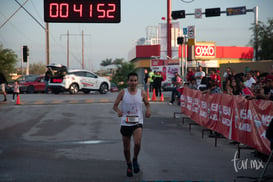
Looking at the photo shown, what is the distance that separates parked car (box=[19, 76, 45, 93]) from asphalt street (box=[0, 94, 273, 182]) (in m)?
20.4

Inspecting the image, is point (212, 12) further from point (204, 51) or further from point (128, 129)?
point (204, 51)

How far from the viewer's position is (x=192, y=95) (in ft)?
47.0

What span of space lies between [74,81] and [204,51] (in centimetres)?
3895

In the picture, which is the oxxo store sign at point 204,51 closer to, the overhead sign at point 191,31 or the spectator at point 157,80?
the spectator at point 157,80

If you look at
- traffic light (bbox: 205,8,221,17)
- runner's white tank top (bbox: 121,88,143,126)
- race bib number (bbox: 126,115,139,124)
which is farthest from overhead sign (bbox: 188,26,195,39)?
race bib number (bbox: 126,115,139,124)

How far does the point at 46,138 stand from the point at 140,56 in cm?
6307

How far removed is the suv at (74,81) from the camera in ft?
97.7

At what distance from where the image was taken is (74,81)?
1184 inches

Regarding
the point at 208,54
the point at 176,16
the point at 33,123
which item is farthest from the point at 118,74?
the point at 33,123

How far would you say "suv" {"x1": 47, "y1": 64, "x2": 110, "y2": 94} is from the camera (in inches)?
1172

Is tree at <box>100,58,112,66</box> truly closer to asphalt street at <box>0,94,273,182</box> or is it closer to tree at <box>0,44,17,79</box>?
tree at <box>0,44,17,79</box>

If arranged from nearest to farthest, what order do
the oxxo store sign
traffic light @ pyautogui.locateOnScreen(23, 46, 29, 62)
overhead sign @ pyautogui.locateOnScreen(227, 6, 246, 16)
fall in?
overhead sign @ pyautogui.locateOnScreen(227, 6, 246, 16)
traffic light @ pyautogui.locateOnScreen(23, 46, 29, 62)
the oxxo store sign

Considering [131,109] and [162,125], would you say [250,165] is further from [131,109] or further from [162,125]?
[162,125]

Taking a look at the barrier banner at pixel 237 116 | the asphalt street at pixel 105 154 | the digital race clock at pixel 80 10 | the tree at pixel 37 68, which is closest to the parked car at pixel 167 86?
the asphalt street at pixel 105 154
